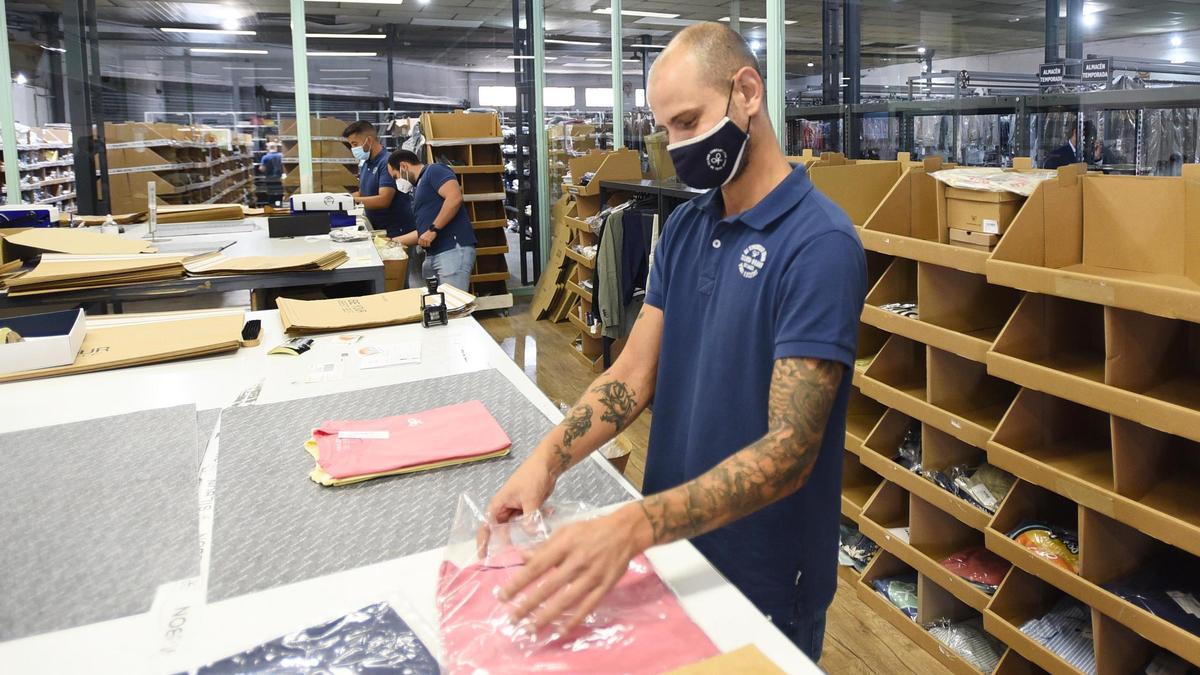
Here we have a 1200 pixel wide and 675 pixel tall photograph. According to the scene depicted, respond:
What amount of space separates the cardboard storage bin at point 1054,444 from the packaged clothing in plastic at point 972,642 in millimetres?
658

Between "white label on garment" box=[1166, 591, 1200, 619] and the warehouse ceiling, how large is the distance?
2022mm

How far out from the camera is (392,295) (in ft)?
9.91

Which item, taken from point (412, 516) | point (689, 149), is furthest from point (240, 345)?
point (689, 149)

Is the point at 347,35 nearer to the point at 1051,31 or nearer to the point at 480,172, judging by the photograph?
the point at 480,172

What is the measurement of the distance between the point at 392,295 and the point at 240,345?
628 millimetres

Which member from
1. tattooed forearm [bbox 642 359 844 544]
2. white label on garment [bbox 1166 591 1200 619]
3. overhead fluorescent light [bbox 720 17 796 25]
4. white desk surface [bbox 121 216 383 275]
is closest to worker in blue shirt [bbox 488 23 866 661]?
tattooed forearm [bbox 642 359 844 544]

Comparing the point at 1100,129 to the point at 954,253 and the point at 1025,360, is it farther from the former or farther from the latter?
the point at 1025,360

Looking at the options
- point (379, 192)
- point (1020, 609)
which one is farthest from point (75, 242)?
point (1020, 609)

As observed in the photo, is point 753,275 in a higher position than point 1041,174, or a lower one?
lower

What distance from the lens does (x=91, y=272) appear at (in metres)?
3.18

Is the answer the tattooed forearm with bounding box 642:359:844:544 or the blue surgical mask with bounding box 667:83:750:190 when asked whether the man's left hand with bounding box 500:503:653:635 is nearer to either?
the tattooed forearm with bounding box 642:359:844:544

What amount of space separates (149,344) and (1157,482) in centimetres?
273

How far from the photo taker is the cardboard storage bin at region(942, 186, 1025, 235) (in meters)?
2.37

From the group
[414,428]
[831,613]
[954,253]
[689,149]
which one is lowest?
[831,613]
